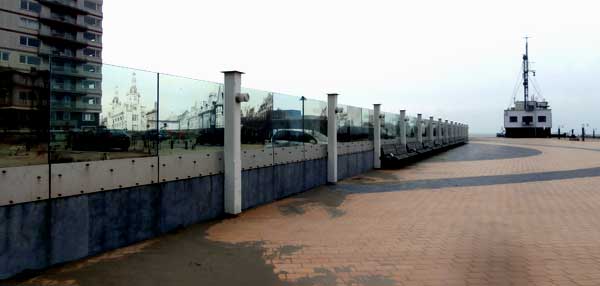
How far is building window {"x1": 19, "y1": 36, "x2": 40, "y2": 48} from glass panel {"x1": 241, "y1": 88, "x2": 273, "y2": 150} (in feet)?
181

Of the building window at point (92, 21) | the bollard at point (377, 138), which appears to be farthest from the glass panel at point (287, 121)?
the building window at point (92, 21)

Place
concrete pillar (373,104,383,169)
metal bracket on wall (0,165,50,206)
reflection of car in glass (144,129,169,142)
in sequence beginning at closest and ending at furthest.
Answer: metal bracket on wall (0,165,50,206) < reflection of car in glass (144,129,169,142) < concrete pillar (373,104,383,169)

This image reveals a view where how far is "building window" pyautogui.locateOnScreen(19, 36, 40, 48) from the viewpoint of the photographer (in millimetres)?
50688

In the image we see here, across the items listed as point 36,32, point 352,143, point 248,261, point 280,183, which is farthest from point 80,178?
point 36,32

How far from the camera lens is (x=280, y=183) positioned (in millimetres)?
8953

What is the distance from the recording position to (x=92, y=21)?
62.2 metres

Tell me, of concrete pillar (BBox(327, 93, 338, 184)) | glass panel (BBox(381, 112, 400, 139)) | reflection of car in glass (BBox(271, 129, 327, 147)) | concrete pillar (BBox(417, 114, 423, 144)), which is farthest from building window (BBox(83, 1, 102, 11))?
reflection of car in glass (BBox(271, 129, 327, 147))

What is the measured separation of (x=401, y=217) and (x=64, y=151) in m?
5.25

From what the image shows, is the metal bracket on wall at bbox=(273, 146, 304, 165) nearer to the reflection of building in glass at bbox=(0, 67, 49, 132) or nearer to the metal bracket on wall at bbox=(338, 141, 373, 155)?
the metal bracket on wall at bbox=(338, 141, 373, 155)

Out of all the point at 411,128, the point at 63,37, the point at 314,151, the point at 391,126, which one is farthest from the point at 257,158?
the point at 63,37

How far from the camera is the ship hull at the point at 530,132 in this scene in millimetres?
68875

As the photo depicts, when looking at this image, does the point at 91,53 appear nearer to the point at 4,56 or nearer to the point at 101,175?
the point at 101,175

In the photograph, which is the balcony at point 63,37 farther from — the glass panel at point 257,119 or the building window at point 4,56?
the building window at point 4,56

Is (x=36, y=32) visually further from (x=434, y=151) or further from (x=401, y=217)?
(x=401, y=217)
